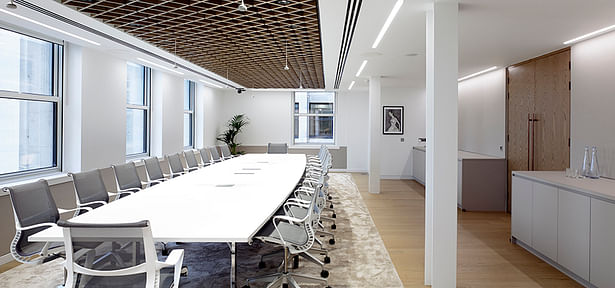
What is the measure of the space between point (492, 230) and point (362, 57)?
3.22 meters

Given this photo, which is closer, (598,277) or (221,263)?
(598,277)

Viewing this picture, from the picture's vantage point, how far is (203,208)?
3.22 metres

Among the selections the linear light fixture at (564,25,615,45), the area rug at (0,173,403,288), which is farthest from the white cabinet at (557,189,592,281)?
the linear light fixture at (564,25,615,45)

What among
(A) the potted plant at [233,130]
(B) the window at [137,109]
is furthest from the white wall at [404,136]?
(B) the window at [137,109]

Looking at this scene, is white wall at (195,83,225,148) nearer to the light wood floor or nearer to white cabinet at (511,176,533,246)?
the light wood floor

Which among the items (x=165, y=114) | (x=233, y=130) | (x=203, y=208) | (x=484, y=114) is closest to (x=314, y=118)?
(x=233, y=130)

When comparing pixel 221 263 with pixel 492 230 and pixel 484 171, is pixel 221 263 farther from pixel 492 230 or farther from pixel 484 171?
pixel 484 171

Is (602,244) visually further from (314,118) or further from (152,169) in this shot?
(314,118)

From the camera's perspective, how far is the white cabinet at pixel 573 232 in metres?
3.36

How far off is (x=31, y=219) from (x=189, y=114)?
7.67 m

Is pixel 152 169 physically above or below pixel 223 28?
below

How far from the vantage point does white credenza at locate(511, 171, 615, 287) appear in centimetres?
312

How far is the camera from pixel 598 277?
10.4 ft

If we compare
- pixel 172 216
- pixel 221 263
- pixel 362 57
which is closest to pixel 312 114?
pixel 362 57
